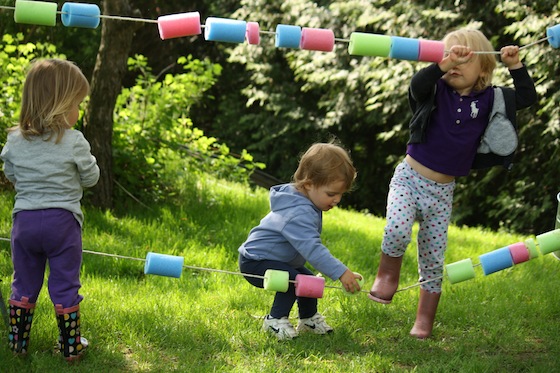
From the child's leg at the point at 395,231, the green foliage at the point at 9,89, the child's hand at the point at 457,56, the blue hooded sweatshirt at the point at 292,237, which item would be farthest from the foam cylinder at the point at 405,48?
the green foliage at the point at 9,89

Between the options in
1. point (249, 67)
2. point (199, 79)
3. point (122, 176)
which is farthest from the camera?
point (249, 67)

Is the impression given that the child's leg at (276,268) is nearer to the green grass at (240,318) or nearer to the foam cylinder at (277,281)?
the green grass at (240,318)

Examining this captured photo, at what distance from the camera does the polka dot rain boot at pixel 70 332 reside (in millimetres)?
3404

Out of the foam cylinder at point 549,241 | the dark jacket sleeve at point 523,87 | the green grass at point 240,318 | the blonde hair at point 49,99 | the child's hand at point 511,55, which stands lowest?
the green grass at point 240,318

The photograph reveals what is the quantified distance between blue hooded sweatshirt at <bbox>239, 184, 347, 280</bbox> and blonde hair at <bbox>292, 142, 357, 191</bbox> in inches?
4.7

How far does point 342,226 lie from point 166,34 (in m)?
3.65

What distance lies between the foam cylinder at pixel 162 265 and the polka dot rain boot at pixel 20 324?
53cm

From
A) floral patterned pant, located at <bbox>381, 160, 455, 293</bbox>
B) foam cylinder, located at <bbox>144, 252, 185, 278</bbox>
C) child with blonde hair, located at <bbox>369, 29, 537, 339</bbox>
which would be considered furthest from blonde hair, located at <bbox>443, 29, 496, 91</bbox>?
foam cylinder, located at <bbox>144, 252, 185, 278</bbox>

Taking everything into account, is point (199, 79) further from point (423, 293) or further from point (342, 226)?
point (423, 293)

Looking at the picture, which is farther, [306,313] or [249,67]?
[249,67]

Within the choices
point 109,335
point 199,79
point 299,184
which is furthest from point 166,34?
point 199,79

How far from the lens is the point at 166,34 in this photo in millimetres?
3535

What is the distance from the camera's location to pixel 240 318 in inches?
166

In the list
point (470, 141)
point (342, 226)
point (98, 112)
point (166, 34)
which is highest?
point (166, 34)
